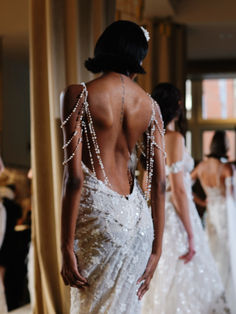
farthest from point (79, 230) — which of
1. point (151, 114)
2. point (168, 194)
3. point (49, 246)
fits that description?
point (168, 194)

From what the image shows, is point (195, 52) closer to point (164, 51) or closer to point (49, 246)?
point (164, 51)

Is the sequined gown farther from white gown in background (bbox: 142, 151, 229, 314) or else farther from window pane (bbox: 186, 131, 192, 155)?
window pane (bbox: 186, 131, 192, 155)

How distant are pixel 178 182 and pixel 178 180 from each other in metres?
0.01

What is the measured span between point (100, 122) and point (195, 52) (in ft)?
29.2

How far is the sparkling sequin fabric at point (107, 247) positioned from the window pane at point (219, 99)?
34.1 ft

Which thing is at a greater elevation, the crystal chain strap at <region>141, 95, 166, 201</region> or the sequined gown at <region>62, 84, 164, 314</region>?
the crystal chain strap at <region>141, 95, 166, 201</region>

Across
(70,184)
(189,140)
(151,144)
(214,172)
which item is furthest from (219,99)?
(70,184)

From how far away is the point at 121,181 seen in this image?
224 cm

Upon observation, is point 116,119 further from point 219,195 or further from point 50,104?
point 219,195

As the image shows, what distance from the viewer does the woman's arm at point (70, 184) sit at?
2029 millimetres

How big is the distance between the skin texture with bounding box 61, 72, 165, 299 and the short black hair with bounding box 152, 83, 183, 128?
1.29 m

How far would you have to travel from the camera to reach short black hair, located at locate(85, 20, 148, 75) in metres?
2.17

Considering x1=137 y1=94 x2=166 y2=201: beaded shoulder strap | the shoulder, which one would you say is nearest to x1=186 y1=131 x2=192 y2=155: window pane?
x1=137 y1=94 x2=166 y2=201: beaded shoulder strap

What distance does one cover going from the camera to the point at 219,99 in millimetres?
12531
